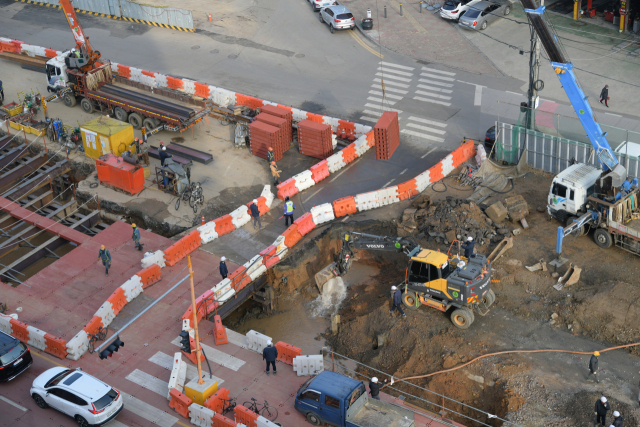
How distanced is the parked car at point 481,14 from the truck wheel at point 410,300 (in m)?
31.0

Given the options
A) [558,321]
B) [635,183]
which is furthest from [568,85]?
[558,321]

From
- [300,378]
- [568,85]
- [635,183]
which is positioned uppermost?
[568,85]

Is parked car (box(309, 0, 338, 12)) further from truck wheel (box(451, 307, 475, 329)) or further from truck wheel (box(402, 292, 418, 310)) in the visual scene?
truck wheel (box(451, 307, 475, 329))

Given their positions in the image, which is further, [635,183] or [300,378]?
[635,183]

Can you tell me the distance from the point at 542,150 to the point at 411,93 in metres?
11.9

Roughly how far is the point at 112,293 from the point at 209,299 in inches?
174

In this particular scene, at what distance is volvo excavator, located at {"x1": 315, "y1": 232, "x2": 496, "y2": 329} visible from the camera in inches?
1171

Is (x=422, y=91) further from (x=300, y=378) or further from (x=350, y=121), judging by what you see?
(x=300, y=378)

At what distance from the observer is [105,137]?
41688mm

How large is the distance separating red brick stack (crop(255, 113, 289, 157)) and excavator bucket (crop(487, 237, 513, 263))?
14371 millimetres

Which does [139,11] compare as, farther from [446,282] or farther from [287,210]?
[446,282]

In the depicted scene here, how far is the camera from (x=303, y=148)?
42969mm

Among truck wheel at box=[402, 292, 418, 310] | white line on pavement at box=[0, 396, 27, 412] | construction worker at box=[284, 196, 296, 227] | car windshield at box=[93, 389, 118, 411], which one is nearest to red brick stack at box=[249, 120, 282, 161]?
construction worker at box=[284, 196, 296, 227]

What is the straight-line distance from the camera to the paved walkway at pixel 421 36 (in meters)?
52.9
